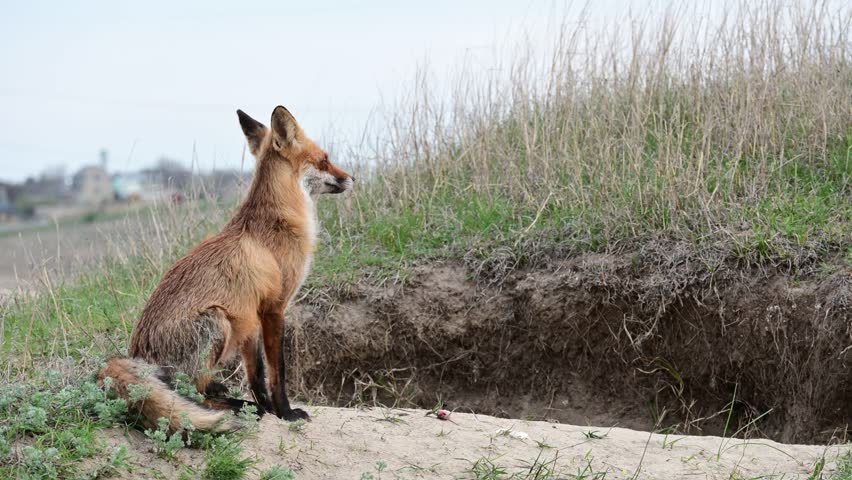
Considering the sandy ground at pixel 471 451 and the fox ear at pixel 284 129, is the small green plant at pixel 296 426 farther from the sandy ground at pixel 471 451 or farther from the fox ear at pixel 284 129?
the fox ear at pixel 284 129

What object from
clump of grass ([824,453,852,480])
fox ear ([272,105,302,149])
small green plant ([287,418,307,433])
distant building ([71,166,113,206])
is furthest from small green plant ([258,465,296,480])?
distant building ([71,166,113,206])

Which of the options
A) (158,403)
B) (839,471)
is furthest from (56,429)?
(839,471)

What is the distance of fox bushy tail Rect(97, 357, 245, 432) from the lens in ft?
12.6

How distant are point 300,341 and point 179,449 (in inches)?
96.4

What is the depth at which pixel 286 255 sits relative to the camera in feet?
14.5

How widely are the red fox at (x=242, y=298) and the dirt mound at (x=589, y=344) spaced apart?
1863mm

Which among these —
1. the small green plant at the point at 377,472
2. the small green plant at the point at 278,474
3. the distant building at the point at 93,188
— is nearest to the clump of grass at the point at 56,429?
the small green plant at the point at 278,474

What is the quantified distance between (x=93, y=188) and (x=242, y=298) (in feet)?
59.9

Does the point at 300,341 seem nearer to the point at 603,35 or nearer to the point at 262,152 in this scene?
the point at 262,152

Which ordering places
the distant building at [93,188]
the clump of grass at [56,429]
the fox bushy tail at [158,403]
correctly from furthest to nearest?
the distant building at [93,188] < the fox bushy tail at [158,403] < the clump of grass at [56,429]

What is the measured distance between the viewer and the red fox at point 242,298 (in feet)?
13.1

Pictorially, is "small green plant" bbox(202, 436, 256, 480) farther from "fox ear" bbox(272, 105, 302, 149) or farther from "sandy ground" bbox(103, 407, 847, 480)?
"fox ear" bbox(272, 105, 302, 149)

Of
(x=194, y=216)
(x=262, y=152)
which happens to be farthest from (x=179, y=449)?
(x=194, y=216)

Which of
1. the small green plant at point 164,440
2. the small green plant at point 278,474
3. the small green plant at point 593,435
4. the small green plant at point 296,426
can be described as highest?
the small green plant at point 164,440
